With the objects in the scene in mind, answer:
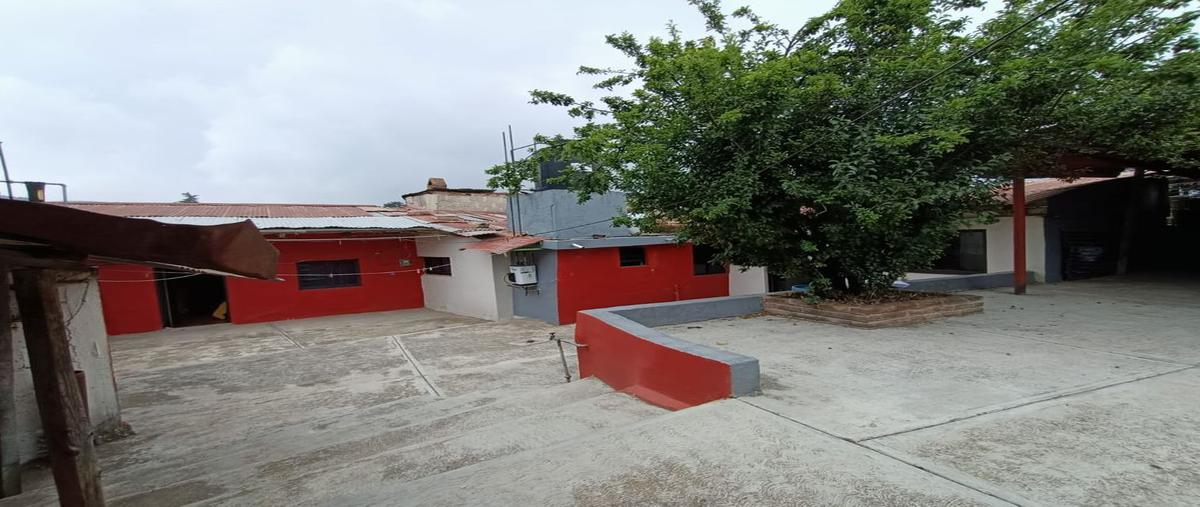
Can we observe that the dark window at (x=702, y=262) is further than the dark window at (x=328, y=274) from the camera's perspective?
No

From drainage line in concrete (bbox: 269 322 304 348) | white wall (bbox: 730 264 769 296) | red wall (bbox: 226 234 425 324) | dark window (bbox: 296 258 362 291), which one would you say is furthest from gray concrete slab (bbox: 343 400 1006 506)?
dark window (bbox: 296 258 362 291)

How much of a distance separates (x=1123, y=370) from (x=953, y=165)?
11.4 ft

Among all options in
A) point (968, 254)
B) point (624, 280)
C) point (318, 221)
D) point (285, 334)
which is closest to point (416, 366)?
point (285, 334)

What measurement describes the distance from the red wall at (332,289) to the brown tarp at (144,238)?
13698 millimetres

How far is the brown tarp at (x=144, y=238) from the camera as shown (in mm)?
1842

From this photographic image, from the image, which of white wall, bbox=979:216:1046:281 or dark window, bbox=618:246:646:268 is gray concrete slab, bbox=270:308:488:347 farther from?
white wall, bbox=979:216:1046:281

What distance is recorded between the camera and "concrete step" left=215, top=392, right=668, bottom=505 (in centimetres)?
331

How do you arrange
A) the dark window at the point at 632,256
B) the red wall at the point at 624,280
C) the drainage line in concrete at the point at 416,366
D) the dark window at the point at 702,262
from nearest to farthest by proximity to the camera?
the drainage line in concrete at the point at 416,366 → the red wall at the point at 624,280 → the dark window at the point at 632,256 → the dark window at the point at 702,262

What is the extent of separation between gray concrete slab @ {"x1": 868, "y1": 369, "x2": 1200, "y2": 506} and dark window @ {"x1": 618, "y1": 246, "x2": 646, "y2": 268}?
412 inches

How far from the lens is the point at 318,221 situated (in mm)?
14820

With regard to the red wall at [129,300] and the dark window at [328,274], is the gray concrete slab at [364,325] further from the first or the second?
the red wall at [129,300]

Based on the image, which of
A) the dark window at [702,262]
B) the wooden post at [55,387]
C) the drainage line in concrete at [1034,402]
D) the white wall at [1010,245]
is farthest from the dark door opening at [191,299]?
the white wall at [1010,245]

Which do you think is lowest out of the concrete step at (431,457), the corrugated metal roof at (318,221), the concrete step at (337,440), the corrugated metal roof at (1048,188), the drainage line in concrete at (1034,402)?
the concrete step at (337,440)

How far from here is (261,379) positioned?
847 centimetres
